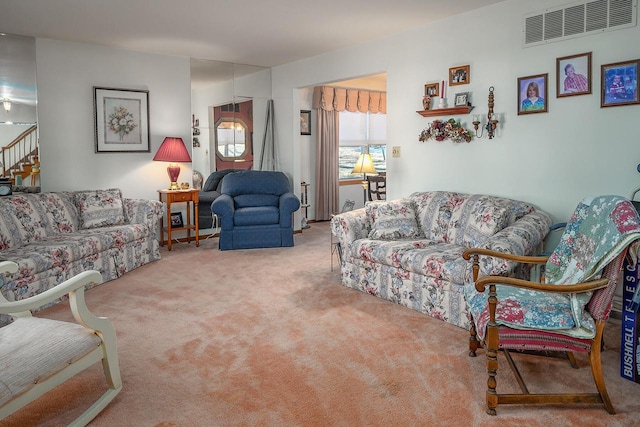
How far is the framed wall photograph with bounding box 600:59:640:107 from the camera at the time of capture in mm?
3428

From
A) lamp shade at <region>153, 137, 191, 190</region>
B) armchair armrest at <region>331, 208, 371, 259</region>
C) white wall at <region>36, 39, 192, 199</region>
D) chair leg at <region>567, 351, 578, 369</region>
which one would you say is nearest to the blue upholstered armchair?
lamp shade at <region>153, 137, 191, 190</region>

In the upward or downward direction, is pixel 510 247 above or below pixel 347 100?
below

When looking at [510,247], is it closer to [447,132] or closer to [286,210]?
[447,132]

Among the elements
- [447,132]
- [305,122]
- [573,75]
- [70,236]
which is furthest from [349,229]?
[305,122]

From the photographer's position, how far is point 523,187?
13.8 feet

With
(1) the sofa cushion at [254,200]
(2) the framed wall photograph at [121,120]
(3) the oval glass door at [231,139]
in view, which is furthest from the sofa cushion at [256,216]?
(2) the framed wall photograph at [121,120]

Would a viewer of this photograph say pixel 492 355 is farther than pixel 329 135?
No

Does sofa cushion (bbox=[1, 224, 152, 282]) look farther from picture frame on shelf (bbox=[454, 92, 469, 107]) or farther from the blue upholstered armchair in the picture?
picture frame on shelf (bbox=[454, 92, 469, 107])

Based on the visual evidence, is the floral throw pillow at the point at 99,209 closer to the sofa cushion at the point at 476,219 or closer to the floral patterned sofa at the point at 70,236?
the floral patterned sofa at the point at 70,236

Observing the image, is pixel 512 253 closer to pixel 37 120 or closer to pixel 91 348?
pixel 91 348

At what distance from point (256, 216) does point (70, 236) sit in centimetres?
217

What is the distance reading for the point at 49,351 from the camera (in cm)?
208

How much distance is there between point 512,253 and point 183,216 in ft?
15.8

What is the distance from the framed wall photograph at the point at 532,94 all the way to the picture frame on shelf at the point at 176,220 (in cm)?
447
